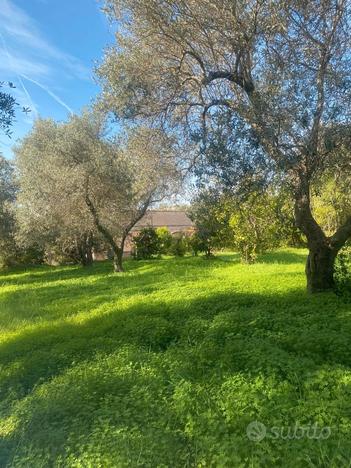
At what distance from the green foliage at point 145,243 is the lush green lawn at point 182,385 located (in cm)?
2300

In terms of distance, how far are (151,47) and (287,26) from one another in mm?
2973

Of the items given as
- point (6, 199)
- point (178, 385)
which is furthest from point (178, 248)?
point (178, 385)

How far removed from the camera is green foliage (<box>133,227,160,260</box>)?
106 ft

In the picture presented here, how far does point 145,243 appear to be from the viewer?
32594 millimetres

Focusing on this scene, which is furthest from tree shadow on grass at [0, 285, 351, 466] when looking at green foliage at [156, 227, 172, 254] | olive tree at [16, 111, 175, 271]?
green foliage at [156, 227, 172, 254]

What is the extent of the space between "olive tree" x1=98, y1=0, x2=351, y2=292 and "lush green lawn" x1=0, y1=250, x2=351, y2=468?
3.00 m

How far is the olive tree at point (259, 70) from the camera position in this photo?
23.0 feet

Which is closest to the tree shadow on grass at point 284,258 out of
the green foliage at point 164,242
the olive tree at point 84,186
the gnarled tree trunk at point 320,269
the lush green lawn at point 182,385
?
the olive tree at point 84,186

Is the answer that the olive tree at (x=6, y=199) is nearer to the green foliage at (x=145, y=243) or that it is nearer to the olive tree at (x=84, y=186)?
the olive tree at (x=84, y=186)

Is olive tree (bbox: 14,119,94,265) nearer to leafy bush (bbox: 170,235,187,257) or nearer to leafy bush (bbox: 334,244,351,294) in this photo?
leafy bush (bbox: 170,235,187,257)

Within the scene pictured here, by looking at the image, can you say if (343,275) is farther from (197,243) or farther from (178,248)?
(178,248)

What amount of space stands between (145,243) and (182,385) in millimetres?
27775

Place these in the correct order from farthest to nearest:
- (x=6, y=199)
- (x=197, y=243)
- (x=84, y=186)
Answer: (x=197, y=243) → (x=6, y=199) → (x=84, y=186)

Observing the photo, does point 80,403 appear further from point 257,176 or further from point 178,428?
point 257,176
